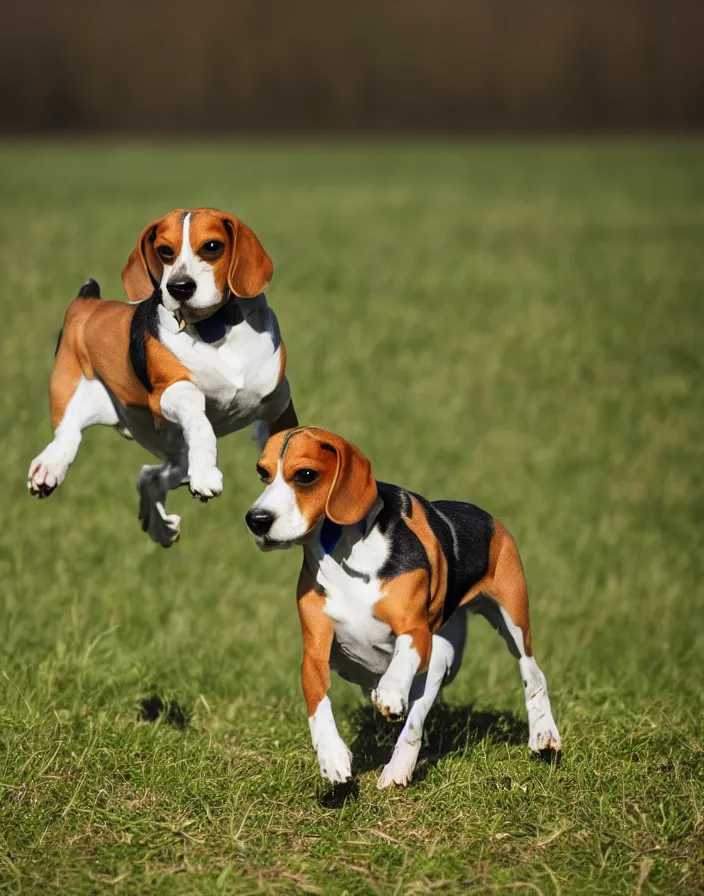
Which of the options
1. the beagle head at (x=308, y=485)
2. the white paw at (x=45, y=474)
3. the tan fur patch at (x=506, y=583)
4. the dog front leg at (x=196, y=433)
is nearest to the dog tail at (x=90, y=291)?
the white paw at (x=45, y=474)

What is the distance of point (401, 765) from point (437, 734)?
1327 mm

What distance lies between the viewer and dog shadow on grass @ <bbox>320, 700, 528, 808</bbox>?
738cm

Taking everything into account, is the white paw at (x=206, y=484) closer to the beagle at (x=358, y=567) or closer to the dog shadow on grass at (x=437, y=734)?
the beagle at (x=358, y=567)

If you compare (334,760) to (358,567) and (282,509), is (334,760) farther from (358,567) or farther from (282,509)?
(282,509)

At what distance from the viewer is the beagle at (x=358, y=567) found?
541 cm

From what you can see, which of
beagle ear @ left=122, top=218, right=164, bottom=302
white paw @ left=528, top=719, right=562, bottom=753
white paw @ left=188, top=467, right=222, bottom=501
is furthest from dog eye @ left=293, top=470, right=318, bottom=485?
white paw @ left=528, top=719, right=562, bottom=753

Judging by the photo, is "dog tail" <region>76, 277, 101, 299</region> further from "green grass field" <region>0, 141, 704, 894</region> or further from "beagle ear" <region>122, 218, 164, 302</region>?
"green grass field" <region>0, 141, 704, 894</region>

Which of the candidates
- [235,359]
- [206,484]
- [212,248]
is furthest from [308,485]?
[212,248]

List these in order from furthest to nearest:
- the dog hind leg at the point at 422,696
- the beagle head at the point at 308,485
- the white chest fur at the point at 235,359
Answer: the dog hind leg at the point at 422,696
the white chest fur at the point at 235,359
the beagle head at the point at 308,485

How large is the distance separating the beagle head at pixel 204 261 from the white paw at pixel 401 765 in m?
2.36

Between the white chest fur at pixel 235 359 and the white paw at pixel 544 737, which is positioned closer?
the white chest fur at pixel 235 359

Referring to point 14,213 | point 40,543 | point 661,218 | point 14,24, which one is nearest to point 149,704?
point 40,543

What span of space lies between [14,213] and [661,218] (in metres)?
14.8

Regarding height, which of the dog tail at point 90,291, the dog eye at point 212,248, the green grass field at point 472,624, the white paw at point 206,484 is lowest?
the green grass field at point 472,624
